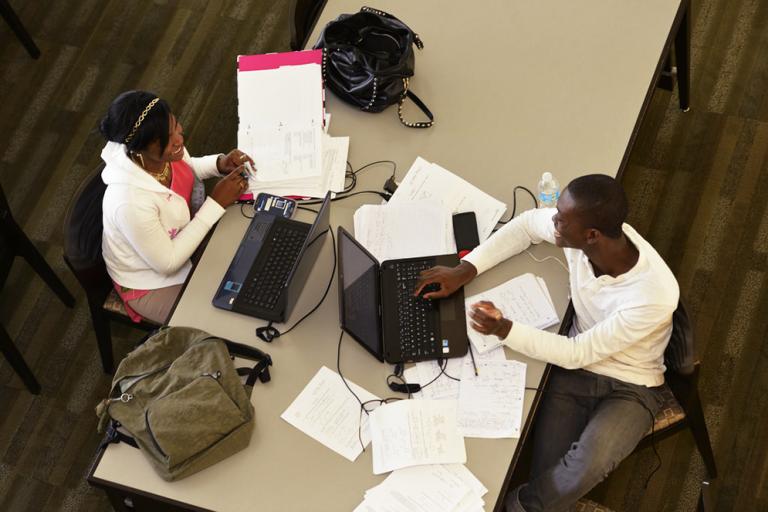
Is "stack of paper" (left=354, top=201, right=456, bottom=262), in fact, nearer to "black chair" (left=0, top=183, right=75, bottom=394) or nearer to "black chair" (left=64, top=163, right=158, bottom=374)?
"black chair" (left=64, top=163, right=158, bottom=374)

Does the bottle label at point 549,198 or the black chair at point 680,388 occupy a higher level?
the bottle label at point 549,198

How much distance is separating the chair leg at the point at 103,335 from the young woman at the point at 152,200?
6.3 inches

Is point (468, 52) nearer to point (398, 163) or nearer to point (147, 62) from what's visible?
point (398, 163)

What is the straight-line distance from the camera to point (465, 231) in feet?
8.71

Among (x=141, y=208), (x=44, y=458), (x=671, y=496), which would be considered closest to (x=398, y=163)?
(x=141, y=208)

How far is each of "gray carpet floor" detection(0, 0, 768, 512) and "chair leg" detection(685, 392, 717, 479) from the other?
104 mm

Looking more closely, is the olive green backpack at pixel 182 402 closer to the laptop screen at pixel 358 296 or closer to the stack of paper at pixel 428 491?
the laptop screen at pixel 358 296

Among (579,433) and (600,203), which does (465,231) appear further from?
(579,433)

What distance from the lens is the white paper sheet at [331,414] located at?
231cm

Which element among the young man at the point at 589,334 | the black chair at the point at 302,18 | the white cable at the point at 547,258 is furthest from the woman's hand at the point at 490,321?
the black chair at the point at 302,18

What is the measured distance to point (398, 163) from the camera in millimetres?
2789

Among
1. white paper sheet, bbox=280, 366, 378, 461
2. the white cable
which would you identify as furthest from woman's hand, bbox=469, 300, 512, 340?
white paper sheet, bbox=280, 366, 378, 461

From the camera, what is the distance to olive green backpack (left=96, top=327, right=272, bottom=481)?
2.24 meters

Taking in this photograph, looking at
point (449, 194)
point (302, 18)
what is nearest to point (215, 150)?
point (302, 18)
